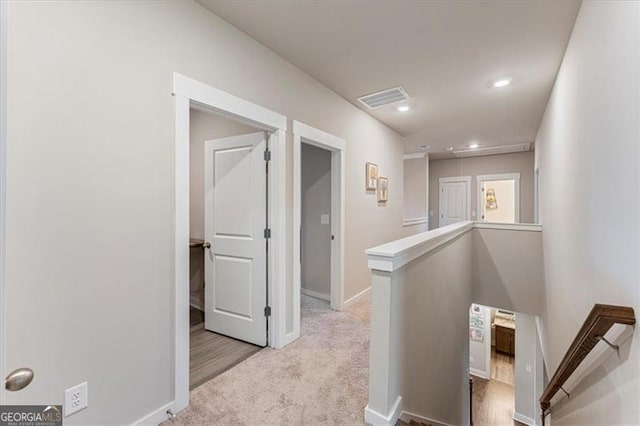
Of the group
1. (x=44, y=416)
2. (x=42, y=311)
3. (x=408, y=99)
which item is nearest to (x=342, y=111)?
(x=408, y=99)

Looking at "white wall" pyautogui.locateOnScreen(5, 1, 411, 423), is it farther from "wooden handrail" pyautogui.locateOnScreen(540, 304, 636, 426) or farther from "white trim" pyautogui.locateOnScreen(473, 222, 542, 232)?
"white trim" pyautogui.locateOnScreen(473, 222, 542, 232)

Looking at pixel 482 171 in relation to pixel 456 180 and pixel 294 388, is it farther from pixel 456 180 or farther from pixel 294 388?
pixel 294 388

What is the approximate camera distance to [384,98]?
144 inches

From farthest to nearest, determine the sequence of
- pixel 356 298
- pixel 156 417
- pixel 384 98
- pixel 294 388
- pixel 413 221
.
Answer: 1. pixel 413 221
2. pixel 356 298
3. pixel 384 98
4. pixel 294 388
5. pixel 156 417

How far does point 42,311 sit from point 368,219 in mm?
3579

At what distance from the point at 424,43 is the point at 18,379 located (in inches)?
118

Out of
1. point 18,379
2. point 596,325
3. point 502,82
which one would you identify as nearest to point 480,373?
point 502,82

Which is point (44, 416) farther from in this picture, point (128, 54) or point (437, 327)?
point (437, 327)

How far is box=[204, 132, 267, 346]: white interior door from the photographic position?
2.68 meters

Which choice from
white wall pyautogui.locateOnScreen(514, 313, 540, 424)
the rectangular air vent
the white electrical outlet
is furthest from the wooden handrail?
the rectangular air vent

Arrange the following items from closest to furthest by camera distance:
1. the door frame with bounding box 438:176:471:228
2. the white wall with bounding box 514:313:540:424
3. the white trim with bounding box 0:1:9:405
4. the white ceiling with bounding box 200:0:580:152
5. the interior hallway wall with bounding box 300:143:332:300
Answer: the white trim with bounding box 0:1:9:405 < the white ceiling with bounding box 200:0:580:152 < the interior hallway wall with bounding box 300:143:332:300 < the white wall with bounding box 514:313:540:424 < the door frame with bounding box 438:176:471:228

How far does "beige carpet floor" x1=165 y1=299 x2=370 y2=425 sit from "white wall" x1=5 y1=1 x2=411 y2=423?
1.20 ft

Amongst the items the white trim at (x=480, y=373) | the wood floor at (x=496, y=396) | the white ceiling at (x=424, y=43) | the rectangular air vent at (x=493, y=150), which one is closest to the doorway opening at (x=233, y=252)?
the white ceiling at (x=424, y=43)

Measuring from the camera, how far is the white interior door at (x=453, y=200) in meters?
8.11
